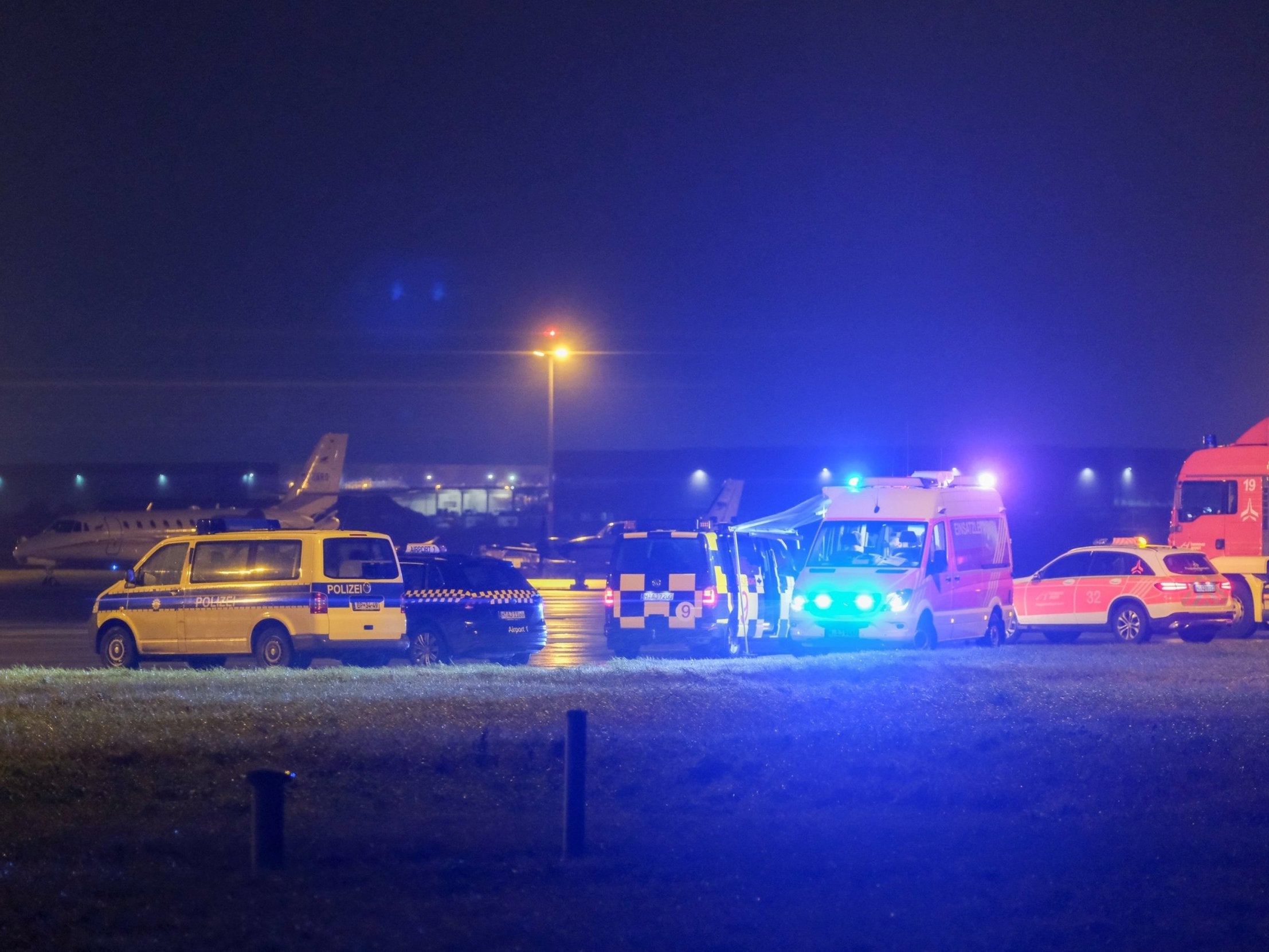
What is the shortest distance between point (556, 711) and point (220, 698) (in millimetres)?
3375

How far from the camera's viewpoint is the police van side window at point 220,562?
1836 centimetres

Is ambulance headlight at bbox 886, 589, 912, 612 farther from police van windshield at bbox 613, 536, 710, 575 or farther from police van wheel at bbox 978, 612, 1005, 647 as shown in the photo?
police van windshield at bbox 613, 536, 710, 575

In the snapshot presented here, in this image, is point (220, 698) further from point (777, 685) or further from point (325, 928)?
point (325, 928)

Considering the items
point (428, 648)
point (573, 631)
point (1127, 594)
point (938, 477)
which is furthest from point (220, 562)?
point (1127, 594)

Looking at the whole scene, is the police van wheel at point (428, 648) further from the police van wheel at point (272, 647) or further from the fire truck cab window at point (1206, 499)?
the fire truck cab window at point (1206, 499)

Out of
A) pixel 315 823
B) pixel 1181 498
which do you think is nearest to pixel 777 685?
pixel 315 823

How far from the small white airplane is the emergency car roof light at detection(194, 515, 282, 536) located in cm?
2251

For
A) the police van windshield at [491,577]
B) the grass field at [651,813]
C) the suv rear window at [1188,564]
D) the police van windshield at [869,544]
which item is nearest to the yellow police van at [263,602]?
the police van windshield at [491,577]

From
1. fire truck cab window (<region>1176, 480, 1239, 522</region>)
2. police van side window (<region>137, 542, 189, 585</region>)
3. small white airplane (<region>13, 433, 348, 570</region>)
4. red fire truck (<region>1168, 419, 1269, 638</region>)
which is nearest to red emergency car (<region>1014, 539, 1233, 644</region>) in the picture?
red fire truck (<region>1168, 419, 1269, 638</region>)

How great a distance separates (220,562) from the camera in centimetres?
1847

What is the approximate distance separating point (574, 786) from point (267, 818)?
1.71m

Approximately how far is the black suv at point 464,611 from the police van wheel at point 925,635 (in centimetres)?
564

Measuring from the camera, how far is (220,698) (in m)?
13.1

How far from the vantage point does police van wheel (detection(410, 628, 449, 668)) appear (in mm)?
18734
